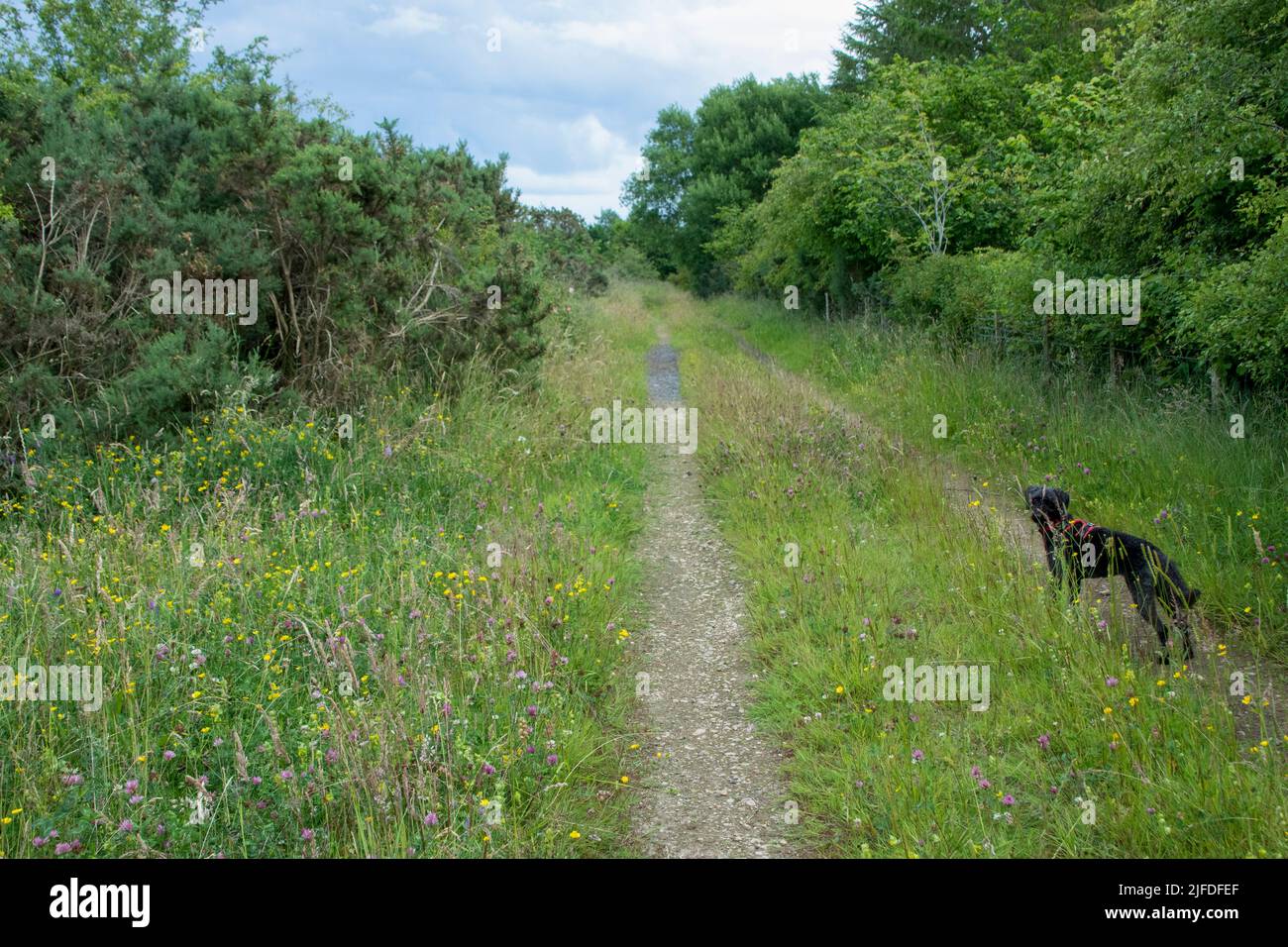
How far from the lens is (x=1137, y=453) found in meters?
6.84

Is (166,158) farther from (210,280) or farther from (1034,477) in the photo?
(1034,477)

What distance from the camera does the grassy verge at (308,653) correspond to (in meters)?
3.10

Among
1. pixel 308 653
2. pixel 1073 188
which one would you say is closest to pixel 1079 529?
pixel 308 653

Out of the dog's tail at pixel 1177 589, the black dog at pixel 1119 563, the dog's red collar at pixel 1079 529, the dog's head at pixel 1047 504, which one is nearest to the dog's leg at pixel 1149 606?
the black dog at pixel 1119 563

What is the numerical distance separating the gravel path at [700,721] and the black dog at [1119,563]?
1.82 m

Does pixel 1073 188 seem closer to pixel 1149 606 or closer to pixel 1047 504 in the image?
pixel 1047 504

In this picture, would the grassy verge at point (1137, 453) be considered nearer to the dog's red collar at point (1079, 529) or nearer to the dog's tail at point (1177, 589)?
the dog's tail at point (1177, 589)

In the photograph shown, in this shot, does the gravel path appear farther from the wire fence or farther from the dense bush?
the wire fence

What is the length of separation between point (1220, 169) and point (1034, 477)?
8.85 feet

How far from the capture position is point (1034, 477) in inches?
295

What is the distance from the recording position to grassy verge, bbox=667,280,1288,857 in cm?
307

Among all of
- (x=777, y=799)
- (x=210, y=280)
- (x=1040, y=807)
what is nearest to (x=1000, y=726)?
(x=1040, y=807)

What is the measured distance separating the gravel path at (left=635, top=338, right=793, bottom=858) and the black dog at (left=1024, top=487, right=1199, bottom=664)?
1823 mm

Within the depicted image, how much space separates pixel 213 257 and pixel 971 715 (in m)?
7.76
